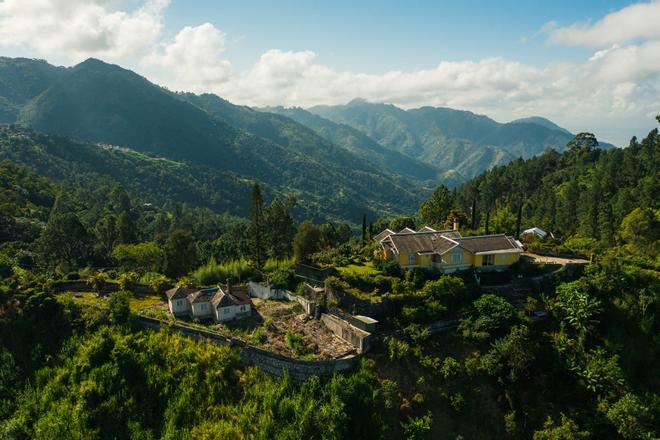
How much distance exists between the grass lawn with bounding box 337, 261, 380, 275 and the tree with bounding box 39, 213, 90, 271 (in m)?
35.9

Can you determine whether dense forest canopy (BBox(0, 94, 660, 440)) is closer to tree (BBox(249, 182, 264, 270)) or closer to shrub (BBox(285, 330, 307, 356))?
tree (BBox(249, 182, 264, 270))

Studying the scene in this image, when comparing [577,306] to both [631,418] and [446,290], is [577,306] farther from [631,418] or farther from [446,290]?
[446,290]

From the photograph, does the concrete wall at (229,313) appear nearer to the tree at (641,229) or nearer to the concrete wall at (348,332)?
the concrete wall at (348,332)

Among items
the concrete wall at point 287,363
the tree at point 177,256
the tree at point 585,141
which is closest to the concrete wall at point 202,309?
the concrete wall at point 287,363

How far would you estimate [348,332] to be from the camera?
102 ft

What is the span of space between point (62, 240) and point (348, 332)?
42.4m

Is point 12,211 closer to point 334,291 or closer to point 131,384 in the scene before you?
point 131,384

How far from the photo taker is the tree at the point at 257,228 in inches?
1900

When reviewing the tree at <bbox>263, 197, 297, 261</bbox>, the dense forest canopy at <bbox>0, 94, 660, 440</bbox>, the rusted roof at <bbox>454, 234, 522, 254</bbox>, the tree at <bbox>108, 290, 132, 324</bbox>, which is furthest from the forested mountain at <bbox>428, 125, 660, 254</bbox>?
the tree at <bbox>108, 290, 132, 324</bbox>

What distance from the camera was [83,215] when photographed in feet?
301

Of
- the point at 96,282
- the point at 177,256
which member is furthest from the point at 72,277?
the point at 177,256

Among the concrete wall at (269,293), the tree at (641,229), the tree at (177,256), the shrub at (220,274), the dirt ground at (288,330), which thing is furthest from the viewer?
the tree at (641,229)

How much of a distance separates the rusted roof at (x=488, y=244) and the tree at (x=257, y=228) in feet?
75.3

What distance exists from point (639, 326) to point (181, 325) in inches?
1417
